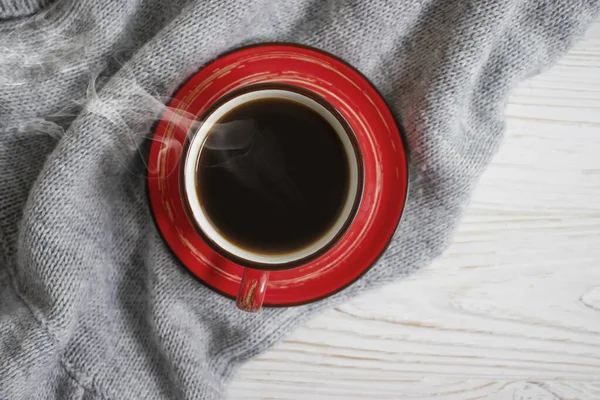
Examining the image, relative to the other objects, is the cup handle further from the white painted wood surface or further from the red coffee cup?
the white painted wood surface

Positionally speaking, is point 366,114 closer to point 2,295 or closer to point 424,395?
point 424,395

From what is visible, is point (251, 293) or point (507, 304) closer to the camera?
point (251, 293)

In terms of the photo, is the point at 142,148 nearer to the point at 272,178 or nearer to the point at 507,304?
the point at 272,178

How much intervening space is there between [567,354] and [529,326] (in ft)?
0.20

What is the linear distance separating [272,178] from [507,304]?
34 cm

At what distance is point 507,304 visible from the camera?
731 millimetres

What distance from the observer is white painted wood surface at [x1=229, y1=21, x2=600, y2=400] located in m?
0.72

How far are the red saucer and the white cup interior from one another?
0.13ft

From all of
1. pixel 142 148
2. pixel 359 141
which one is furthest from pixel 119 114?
pixel 359 141

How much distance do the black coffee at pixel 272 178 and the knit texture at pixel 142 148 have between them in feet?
0.33


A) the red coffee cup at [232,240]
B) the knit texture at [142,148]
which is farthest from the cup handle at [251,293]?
the knit texture at [142,148]

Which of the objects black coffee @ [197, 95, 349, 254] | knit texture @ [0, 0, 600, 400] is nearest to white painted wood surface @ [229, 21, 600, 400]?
knit texture @ [0, 0, 600, 400]

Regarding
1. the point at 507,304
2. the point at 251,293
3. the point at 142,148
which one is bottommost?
the point at 507,304

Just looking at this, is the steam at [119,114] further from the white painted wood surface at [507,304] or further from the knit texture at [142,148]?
the white painted wood surface at [507,304]
